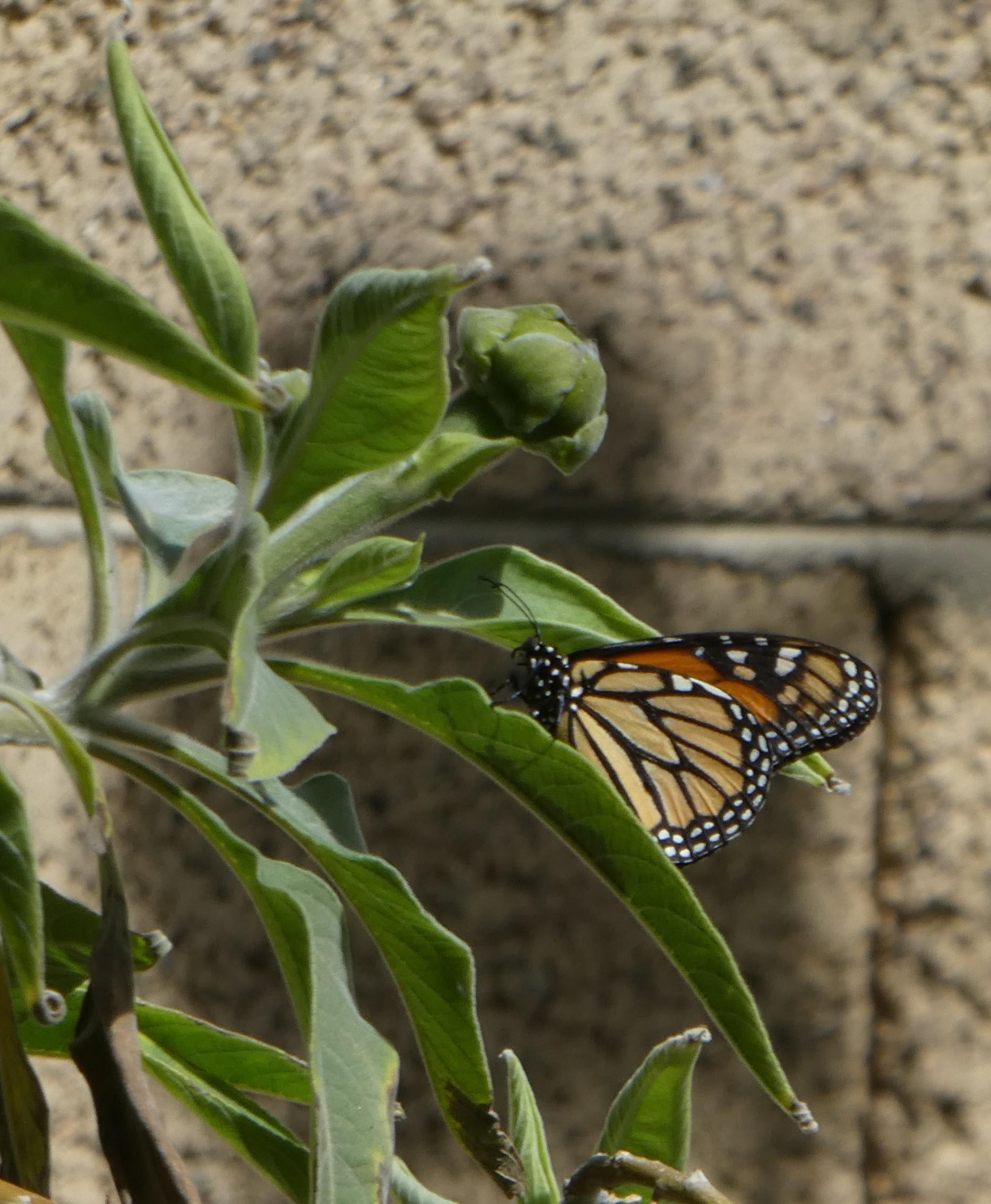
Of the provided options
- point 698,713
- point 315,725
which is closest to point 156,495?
point 315,725

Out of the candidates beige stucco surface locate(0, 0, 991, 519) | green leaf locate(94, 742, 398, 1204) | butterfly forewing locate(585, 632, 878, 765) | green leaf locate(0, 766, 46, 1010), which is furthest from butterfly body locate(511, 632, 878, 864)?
green leaf locate(0, 766, 46, 1010)

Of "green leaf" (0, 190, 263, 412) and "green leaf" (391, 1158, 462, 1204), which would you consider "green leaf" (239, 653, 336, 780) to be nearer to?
"green leaf" (0, 190, 263, 412)

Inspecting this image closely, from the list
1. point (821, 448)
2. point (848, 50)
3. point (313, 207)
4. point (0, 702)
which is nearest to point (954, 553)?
point (821, 448)

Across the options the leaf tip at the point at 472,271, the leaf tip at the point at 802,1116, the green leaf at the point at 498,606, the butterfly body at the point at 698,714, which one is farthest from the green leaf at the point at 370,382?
the leaf tip at the point at 802,1116

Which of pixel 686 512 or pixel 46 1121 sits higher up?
pixel 46 1121

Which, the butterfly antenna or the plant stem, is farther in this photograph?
the butterfly antenna

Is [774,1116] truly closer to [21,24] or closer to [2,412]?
[2,412]
